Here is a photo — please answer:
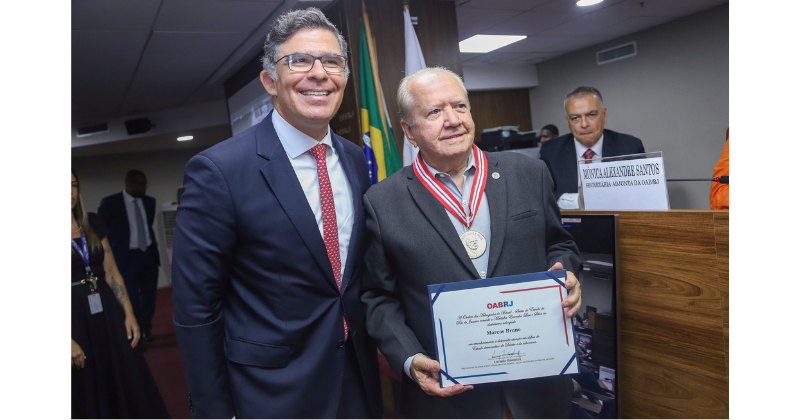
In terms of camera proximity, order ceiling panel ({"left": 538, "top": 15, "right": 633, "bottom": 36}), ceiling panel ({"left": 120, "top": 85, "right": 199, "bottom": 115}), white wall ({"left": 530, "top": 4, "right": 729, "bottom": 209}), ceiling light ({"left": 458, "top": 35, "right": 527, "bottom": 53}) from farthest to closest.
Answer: ceiling panel ({"left": 120, "top": 85, "right": 199, "bottom": 115}) < ceiling light ({"left": 458, "top": 35, "right": 527, "bottom": 53}) < white wall ({"left": 530, "top": 4, "right": 729, "bottom": 209}) < ceiling panel ({"left": 538, "top": 15, "right": 633, "bottom": 36})

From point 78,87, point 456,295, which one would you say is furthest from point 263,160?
point 78,87

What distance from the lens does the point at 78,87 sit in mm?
6270

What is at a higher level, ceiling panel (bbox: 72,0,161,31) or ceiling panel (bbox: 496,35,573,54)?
ceiling panel (bbox: 496,35,573,54)

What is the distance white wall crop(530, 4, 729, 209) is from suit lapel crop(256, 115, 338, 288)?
21.1ft

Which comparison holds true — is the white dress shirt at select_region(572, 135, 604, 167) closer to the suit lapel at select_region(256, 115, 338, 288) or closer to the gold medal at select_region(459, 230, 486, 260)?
the gold medal at select_region(459, 230, 486, 260)

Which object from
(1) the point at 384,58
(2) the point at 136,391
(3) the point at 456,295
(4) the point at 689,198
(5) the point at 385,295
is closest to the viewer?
(3) the point at 456,295

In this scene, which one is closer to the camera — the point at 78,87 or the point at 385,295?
the point at 385,295

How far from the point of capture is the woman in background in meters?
2.71

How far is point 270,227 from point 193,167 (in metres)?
0.26

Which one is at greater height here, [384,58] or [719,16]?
[719,16]

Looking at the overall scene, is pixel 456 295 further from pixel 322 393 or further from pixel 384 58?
pixel 384 58

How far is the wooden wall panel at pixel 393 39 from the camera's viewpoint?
13.2ft

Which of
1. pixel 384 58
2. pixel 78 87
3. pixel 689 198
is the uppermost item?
pixel 78 87

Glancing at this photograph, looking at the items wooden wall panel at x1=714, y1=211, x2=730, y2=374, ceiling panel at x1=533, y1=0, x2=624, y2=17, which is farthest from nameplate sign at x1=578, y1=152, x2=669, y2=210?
ceiling panel at x1=533, y1=0, x2=624, y2=17
